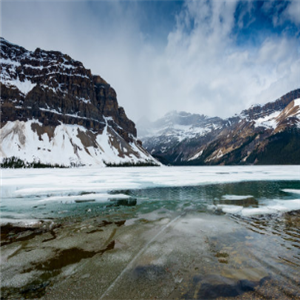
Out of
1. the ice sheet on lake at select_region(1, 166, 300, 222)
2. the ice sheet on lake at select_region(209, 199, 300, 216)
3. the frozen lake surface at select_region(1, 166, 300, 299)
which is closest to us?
the frozen lake surface at select_region(1, 166, 300, 299)

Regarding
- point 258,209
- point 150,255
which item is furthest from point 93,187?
point 150,255

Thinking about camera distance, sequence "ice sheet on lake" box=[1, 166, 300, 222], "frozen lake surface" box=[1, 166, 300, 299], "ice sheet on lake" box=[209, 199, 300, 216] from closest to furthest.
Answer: "frozen lake surface" box=[1, 166, 300, 299] < "ice sheet on lake" box=[209, 199, 300, 216] < "ice sheet on lake" box=[1, 166, 300, 222]

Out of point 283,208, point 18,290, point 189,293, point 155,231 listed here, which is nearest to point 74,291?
point 18,290

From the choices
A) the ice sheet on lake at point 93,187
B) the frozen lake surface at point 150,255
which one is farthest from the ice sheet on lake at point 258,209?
the frozen lake surface at point 150,255

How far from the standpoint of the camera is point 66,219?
13.6 metres

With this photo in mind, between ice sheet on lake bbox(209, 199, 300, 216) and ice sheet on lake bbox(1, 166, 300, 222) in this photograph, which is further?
ice sheet on lake bbox(1, 166, 300, 222)

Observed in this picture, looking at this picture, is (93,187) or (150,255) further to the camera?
(93,187)

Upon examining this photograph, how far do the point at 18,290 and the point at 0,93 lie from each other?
254441 millimetres

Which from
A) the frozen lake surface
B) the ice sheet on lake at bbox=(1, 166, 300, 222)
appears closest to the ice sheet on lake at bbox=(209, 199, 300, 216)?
the ice sheet on lake at bbox=(1, 166, 300, 222)

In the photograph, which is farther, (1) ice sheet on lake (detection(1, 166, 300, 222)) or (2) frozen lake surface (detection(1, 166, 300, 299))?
(1) ice sheet on lake (detection(1, 166, 300, 222))

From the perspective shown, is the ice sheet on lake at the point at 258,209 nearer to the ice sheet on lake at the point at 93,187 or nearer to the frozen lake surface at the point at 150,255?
the ice sheet on lake at the point at 93,187

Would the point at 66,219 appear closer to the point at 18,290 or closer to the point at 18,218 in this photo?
the point at 18,218

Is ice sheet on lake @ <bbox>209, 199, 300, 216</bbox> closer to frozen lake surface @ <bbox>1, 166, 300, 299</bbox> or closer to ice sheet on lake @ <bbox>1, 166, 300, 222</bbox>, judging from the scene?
ice sheet on lake @ <bbox>1, 166, 300, 222</bbox>

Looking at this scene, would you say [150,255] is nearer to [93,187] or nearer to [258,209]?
[258,209]
